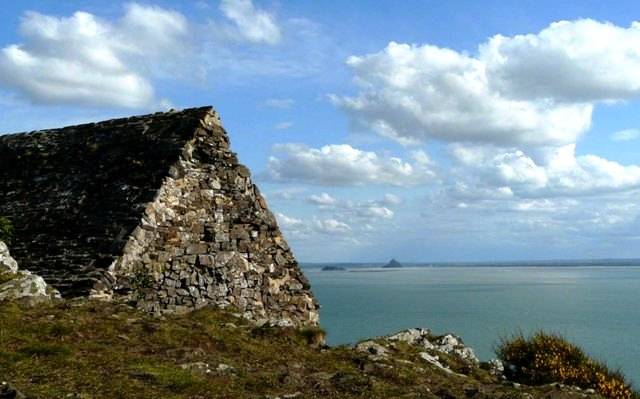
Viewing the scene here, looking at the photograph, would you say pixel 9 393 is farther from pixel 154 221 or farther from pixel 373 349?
pixel 154 221

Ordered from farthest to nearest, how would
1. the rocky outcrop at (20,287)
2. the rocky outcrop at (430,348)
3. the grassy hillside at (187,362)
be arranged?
the rocky outcrop at (430,348), the rocky outcrop at (20,287), the grassy hillside at (187,362)

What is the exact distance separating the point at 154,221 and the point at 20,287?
4902mm

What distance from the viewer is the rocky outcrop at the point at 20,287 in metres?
12.2

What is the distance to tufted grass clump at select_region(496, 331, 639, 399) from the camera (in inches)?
570

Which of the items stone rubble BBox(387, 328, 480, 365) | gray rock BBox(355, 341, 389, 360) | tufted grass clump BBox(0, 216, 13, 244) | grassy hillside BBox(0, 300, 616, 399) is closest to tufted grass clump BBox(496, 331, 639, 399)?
stone rubble BBox(387, 328, 480, 365)

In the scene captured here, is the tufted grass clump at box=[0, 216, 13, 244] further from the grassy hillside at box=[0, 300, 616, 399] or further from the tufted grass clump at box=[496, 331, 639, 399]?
the tufted grass clump at box=[496, 331, 639, 399]

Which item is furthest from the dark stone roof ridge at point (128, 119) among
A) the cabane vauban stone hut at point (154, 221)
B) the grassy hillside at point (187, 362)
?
the grassy hillside at point (187, 362)

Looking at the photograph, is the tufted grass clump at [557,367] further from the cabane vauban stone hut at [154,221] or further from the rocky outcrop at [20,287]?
the rocky outcrop at [20,287]

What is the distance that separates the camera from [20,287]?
12.6m

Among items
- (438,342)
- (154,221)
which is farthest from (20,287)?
(438,342)

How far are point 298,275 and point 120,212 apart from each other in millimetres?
5836

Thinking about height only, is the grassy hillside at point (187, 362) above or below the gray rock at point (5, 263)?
below

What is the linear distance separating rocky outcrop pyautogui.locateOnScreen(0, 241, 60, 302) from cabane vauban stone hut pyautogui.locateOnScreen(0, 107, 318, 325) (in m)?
1.60

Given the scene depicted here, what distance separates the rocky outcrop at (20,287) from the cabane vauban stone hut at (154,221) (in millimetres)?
1596
